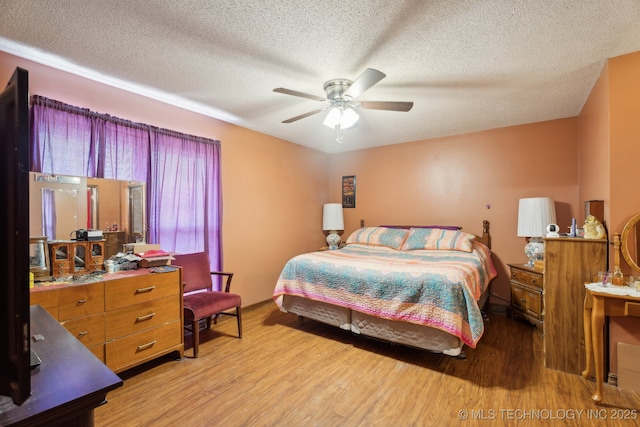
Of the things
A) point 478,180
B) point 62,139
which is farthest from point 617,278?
point 62,139

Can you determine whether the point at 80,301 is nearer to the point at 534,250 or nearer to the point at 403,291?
the point at 403,291

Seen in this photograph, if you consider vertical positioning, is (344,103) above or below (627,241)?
above

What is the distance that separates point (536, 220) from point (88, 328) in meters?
4.30

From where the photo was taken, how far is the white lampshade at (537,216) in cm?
318

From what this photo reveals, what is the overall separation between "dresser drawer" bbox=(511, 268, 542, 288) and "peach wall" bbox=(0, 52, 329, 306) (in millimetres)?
2981

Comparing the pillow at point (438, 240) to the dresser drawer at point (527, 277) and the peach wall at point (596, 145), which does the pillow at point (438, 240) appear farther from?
the peach wall at point (596, 145)

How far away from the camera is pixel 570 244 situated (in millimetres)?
2271

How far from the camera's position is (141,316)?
7.36 feet

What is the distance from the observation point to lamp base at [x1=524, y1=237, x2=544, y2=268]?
10.6 feet

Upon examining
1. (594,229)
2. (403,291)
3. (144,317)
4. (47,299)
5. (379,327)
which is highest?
(594,229)

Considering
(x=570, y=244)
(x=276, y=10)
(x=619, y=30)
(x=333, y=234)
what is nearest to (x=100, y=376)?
(x=276, y=10)

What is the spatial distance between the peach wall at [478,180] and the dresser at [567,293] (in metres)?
1.51

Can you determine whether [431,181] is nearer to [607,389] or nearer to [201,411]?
[607,389]

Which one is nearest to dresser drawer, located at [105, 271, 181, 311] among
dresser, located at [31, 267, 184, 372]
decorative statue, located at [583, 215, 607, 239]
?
dresser, located at [31, 267, 184, 372]
